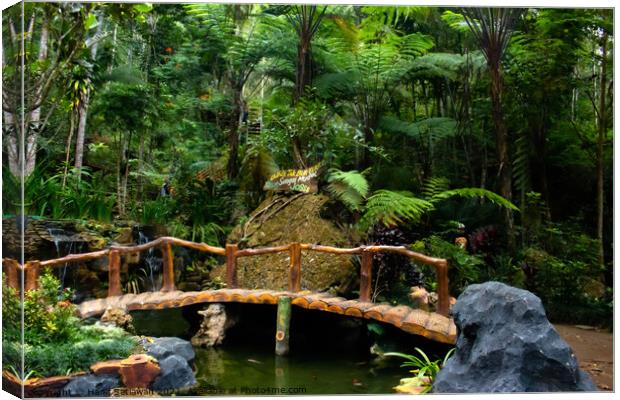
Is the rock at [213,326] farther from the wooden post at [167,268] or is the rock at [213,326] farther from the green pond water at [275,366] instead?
the wooden post at [167,268]

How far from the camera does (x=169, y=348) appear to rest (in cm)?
520

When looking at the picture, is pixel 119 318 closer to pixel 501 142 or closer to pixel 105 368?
pixel 105 368

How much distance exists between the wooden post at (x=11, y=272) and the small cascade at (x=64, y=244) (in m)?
0.32

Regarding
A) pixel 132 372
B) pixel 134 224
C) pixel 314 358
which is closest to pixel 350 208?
pixel 314 358

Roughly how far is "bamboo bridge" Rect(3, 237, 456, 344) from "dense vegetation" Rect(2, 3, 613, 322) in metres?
0.12

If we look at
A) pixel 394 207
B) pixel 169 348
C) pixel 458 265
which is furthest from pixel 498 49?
pixel 169 348

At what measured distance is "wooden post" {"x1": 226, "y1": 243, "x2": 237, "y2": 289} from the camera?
5551 millimetres

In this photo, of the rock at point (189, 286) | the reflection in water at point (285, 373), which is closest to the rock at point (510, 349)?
the reflection in water at point (285, 373)

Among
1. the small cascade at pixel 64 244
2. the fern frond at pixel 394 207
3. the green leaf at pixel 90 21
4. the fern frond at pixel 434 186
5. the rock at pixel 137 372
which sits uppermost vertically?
the green leaf at pixel 90 21

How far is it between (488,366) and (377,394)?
0.88 metres

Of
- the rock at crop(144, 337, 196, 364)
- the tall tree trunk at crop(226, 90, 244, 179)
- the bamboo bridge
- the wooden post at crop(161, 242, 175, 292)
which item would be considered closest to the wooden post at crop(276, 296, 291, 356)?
the bamboo bridge

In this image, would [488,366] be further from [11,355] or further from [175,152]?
[11,355]

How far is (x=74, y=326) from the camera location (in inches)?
199

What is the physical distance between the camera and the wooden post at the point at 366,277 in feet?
17.8
